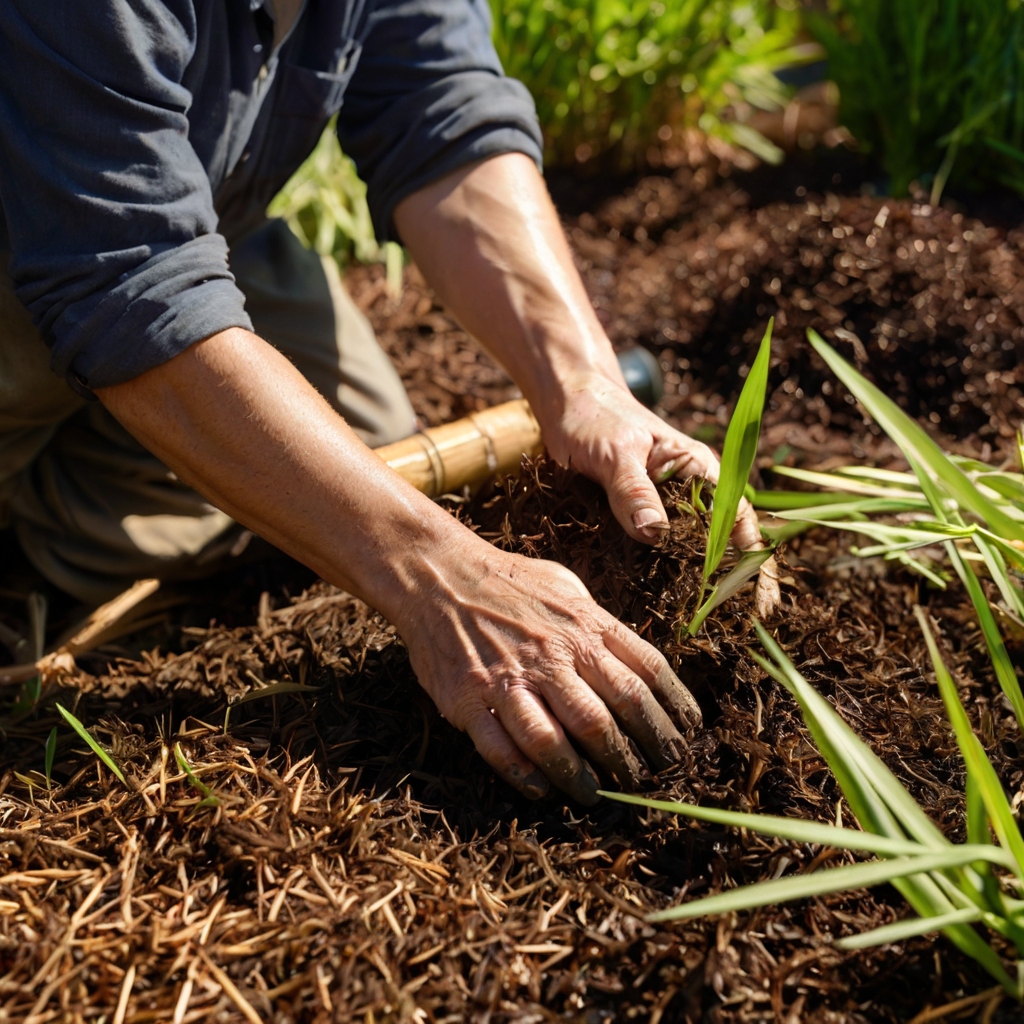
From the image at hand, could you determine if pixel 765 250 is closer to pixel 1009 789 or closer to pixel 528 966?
pixel 1009 789

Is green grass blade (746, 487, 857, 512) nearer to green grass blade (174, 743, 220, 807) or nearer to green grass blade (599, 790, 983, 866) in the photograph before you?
green grass blade (599, 790, 983, 866)

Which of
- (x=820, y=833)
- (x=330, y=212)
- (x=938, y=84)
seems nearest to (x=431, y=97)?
(x=330, y=212)

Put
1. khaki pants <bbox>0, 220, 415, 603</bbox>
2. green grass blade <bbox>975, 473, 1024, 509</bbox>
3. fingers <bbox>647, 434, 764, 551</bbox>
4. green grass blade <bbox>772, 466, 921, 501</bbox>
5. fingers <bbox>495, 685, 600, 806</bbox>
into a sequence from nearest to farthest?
1. fingers <bbox>495, 685, 600, 806</bbox>
2. fingers <bbox>647, 434, 764, 551</bbox>
3. green grass blade <bbox>975, 473, 1024, 509</bbox>
4. green grass blade <bbox>772, 466, 921, 501</bbox>
5. khaki pants <bbox>0, 220, 415, 603</bbox>

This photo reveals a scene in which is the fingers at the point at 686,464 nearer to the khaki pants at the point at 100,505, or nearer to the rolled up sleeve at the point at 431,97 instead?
the rolled up sleeve at the point at 431,97

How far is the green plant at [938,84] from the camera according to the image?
3340 millimetres

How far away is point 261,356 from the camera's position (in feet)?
4.96

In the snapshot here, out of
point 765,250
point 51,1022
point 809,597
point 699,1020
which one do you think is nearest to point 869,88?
point 765,250

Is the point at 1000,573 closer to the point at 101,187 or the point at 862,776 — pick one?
the point at 862,776

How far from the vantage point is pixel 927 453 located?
167 centimetres

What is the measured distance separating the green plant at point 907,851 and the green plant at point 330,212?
255cm

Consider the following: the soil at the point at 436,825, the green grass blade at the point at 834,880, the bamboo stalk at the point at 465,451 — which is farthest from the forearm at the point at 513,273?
the green grass blade at the point at 834,880

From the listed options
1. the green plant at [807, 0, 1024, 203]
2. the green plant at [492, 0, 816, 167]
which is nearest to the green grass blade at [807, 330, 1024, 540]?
the green plant at [807, 0, 1024, 203]

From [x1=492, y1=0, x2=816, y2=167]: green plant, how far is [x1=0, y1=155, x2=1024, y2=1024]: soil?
234cm

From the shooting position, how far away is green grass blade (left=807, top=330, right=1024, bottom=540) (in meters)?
1.66
